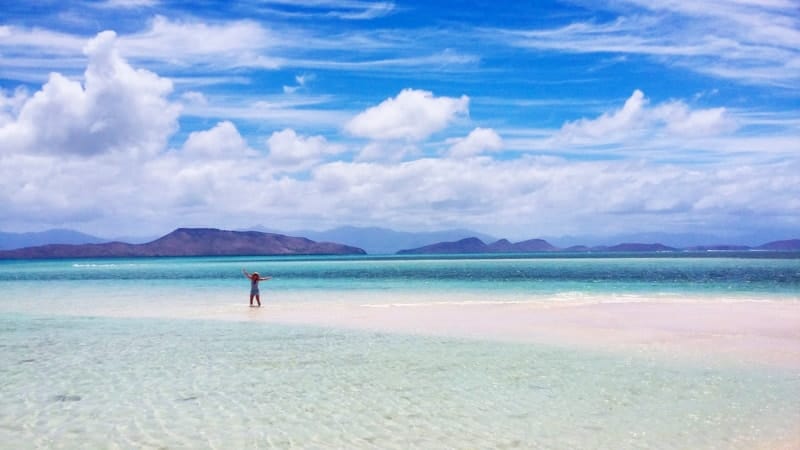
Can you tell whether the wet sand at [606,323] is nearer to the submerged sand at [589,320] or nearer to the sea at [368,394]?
the submerged sand at [589,320]

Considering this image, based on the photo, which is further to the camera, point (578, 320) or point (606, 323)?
point (578, 320)

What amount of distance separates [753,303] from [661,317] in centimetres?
924

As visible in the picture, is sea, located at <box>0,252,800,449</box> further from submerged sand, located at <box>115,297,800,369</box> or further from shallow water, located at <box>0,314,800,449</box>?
submerged sand, located at <box>115,297,800,369</box>

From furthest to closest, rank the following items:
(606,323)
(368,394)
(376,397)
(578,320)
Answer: (578,320), (606,323), (368,394), (376,397)

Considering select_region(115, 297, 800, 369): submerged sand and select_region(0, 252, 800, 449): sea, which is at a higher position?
select_region(115, 297, 800, 369): submerged sand

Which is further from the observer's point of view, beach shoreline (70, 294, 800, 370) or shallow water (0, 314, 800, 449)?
beach shoreline (70, 294, 800, 370)

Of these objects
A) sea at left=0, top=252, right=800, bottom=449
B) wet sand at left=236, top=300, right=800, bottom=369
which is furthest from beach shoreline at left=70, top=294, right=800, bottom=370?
sea at left=0, top=252, right=800, bottom=449

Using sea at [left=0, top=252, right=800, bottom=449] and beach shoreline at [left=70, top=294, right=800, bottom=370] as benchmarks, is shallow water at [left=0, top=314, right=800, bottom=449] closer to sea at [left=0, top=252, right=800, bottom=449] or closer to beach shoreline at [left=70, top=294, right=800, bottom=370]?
sea at [left=0, top=252, right=800, bottom=449]

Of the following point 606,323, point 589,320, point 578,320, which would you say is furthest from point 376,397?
point 589,320

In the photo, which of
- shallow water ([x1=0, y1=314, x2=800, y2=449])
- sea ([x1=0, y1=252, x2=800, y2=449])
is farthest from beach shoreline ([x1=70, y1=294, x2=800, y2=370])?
shallow water ([x1=0, y1=314, x2=800, y2=449])

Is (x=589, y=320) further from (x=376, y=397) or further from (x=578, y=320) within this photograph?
(x=376, y=397)

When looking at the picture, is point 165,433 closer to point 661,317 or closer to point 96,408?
point 96,408

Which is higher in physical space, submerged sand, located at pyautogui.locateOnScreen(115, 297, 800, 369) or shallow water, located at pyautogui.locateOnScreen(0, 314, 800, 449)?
submerged sand, located at pyautogui.locateOnScreen(115, 297, 800, 369)

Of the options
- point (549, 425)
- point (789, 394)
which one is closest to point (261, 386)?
point (549, 425)
